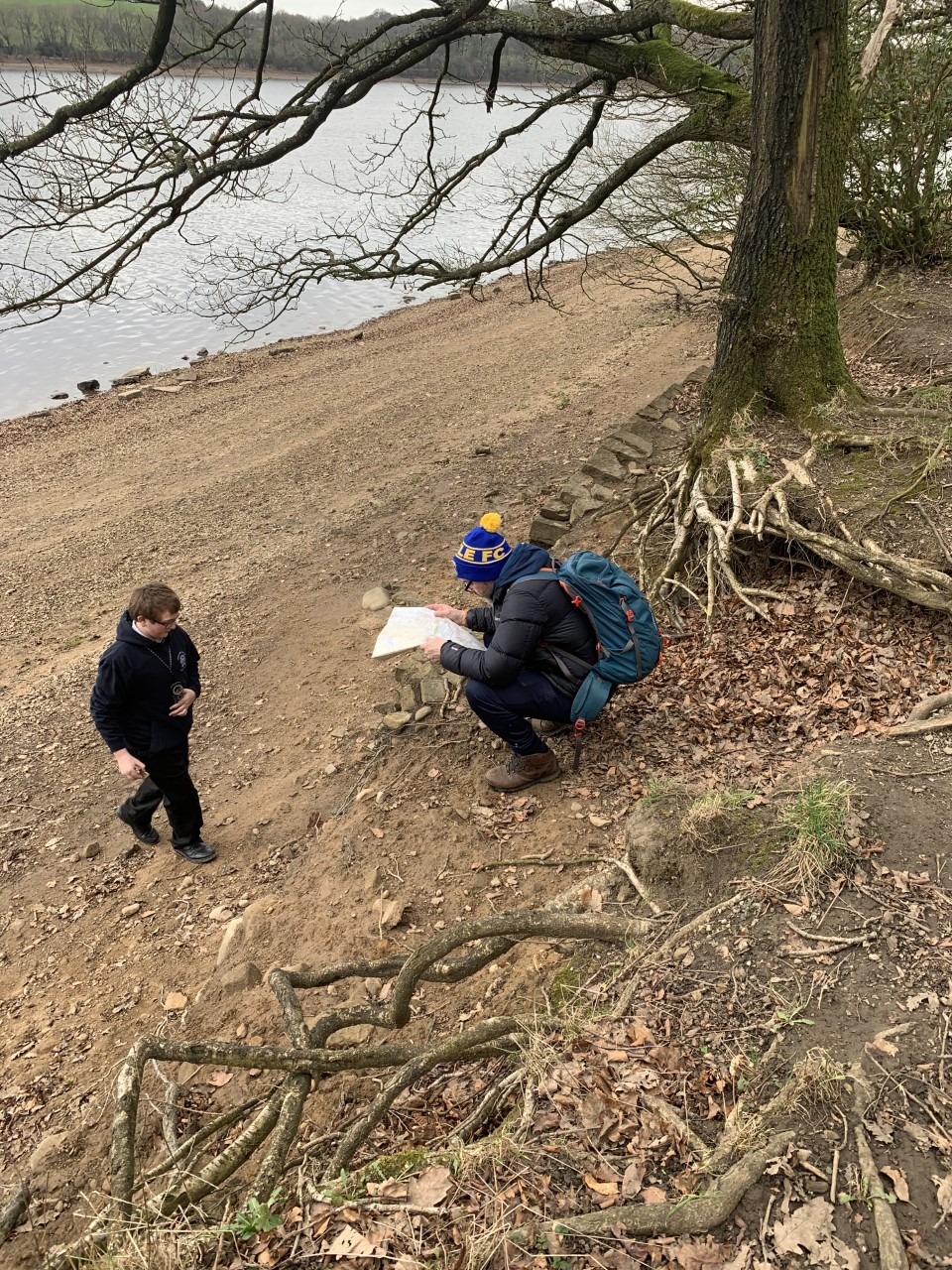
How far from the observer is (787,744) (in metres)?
4.17

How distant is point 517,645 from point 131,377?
678 inches

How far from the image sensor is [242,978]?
12.6 feet

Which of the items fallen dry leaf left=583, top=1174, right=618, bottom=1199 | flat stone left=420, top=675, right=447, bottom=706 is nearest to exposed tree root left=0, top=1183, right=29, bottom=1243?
fallen dry leaf left=583, top=1174, right=618, bottom=1199

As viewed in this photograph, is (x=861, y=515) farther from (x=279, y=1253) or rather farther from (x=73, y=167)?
(x=73, y=167)

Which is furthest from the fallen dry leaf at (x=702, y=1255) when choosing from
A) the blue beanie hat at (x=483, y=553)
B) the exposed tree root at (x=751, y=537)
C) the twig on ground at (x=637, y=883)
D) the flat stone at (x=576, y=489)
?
the flat stone at (x=576, y=489)

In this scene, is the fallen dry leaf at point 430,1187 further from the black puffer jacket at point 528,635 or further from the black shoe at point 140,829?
the black shoe at point 140,829

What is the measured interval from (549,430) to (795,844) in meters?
8.52

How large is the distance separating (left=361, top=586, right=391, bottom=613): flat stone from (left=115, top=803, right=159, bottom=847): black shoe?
2938 mm

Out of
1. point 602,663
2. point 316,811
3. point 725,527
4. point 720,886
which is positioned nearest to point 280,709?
point 316,811

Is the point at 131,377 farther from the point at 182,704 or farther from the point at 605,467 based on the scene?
the point at 182,704

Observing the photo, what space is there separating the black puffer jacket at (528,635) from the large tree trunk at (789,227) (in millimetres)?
2738

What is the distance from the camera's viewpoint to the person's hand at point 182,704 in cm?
446

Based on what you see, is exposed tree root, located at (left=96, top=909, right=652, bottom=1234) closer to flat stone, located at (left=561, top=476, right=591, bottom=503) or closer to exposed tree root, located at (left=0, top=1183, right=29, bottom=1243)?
exposed tree root, located at (left=0, top=1183, right=29, bottom=1243)

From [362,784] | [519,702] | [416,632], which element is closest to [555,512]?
[416,632]
